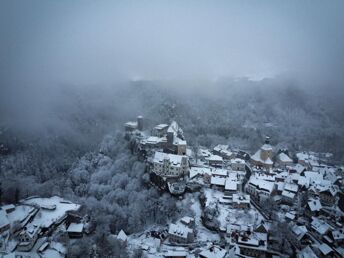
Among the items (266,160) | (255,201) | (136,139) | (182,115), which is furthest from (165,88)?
(255,201)

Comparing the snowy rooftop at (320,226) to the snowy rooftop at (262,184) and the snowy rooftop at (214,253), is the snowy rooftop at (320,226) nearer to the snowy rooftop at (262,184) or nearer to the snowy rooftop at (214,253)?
the snowy rooftop at (262,184)

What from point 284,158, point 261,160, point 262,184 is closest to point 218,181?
point 262,184

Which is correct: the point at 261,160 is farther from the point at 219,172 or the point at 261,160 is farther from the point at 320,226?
the point at 320,226

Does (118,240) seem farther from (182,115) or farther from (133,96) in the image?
(133,96)

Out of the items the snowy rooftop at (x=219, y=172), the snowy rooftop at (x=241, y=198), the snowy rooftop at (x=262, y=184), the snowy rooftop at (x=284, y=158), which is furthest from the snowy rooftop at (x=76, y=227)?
the snowy rooftop at (x=284, y=158)

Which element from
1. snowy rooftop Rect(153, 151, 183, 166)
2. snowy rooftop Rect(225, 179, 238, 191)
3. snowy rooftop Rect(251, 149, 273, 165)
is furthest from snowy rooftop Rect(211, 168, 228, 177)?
snowy rooftop Rect(251, 149, 273, 165)

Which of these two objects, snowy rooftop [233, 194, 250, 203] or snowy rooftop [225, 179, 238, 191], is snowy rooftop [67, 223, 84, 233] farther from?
snowy rooftop [225, 179, 238, 191]
